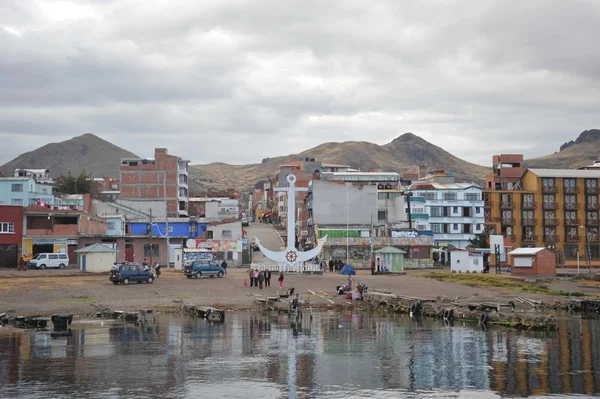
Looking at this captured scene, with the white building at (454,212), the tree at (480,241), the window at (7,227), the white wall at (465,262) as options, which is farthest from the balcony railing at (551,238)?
the window at (7,227)

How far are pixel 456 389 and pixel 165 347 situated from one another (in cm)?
1539

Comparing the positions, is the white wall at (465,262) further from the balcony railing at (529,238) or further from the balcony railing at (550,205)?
the balcony railing at (550,205)

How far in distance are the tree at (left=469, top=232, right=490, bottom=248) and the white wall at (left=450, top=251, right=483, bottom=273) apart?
27.0 m

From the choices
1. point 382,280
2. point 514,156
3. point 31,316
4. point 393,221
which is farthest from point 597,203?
point 31,316

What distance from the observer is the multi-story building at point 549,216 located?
417ft

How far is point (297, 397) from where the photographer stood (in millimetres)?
26719

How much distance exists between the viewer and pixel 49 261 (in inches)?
3342

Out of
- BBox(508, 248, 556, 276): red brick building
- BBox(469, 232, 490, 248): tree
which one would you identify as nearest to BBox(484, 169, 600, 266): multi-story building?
BBox(469, 232, 490, 248): tree

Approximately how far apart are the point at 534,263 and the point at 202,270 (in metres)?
39.8

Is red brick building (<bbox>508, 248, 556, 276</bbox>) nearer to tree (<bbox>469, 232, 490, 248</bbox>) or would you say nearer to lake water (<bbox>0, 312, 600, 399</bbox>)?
tree (<bbox>469, 232, 490, 248</bbox>)

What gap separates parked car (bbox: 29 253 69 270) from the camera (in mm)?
84500

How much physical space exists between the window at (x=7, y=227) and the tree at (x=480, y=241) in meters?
69.2

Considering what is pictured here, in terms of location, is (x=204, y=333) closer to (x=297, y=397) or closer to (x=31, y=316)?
(x=31, y=316)

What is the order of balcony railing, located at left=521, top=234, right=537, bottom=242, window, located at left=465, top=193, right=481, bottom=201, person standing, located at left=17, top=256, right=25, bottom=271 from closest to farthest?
person standing, located at left=17, top=256, right=25, bottom=271
window, located at left=465, top=193, right=481, bottom=201
balcony railing, located at left=521, top=234, right=537, bottom=242
